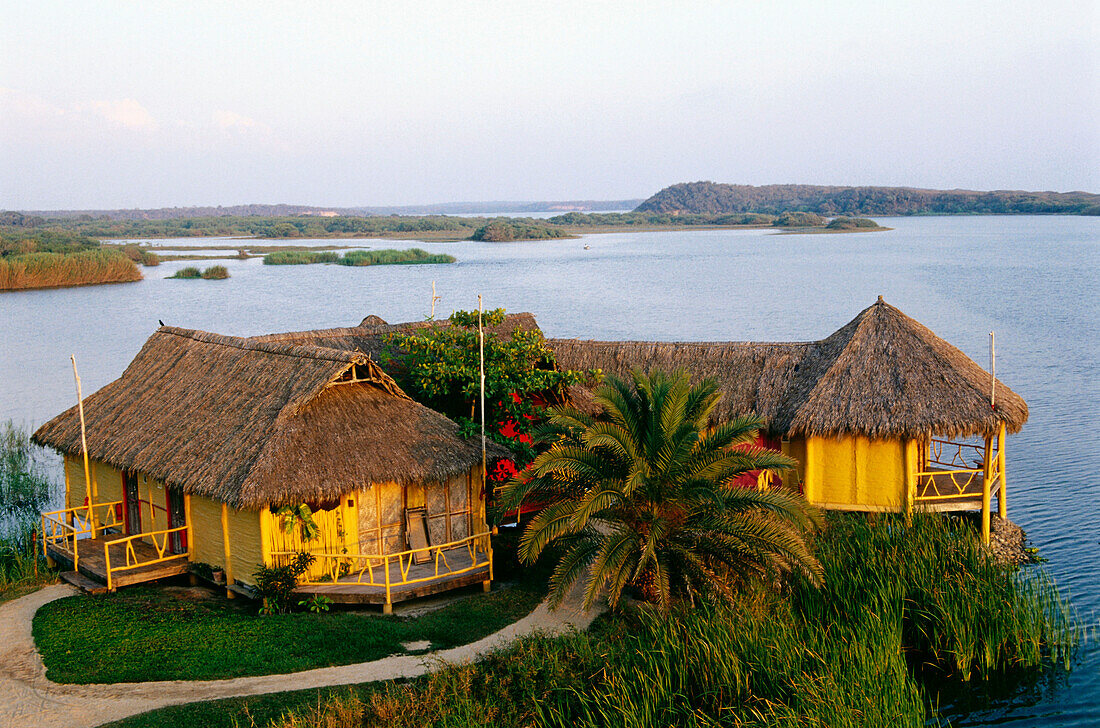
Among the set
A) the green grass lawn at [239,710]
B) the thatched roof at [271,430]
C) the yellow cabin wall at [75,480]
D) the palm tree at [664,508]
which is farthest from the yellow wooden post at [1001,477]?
the yellow cabin wall at [75,480]

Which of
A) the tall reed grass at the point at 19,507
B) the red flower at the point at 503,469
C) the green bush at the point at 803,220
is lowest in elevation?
the tall reed grass at the point at 19,507

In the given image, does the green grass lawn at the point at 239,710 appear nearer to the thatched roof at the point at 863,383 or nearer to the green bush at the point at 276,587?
the green bush at the point at 276,587

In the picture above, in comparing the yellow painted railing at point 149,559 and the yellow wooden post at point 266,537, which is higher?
the yellow wooden post at point 266,537

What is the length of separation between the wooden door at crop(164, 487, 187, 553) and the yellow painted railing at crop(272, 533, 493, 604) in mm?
3198

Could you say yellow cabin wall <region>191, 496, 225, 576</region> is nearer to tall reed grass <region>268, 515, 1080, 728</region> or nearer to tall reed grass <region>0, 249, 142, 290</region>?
tall reed grass <region>268, 515, 1080, 728</region>

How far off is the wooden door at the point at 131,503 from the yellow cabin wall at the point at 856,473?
14505mm

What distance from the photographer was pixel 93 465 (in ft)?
71.6

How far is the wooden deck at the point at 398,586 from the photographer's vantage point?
1689cm

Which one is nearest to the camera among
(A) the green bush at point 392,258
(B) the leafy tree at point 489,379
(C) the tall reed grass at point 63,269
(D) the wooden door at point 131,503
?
(D) the wooden door at point 131,503

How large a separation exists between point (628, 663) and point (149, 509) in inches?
455

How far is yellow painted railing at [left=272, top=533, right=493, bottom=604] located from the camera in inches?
677

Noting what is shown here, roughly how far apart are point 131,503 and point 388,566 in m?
6.68

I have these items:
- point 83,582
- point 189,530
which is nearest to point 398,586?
point 189,530

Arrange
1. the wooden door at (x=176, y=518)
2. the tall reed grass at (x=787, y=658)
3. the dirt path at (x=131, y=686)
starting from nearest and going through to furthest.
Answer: the tall reed grass at (x=787, y=658) → the dirt path at (x=131, y=686) → the wooden door at (x=176, y=518)
